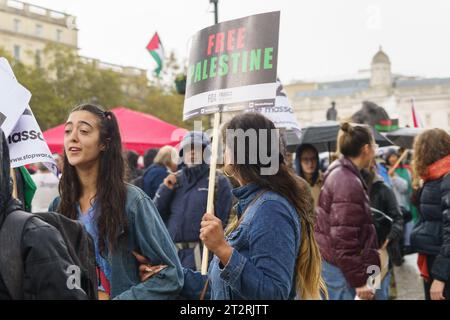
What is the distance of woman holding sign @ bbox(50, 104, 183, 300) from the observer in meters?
3.10

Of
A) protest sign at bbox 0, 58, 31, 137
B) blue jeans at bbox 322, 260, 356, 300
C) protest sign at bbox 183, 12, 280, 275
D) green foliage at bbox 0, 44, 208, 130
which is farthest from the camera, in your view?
green foliage at bbox 0, 44, 208, 130

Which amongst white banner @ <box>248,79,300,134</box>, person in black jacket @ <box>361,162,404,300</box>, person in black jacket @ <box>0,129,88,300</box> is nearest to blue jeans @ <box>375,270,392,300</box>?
person in black jacket @ <box>361,162,404,300</box>

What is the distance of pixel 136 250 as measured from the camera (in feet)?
10.4

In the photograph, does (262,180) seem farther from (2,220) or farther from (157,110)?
(157,110)

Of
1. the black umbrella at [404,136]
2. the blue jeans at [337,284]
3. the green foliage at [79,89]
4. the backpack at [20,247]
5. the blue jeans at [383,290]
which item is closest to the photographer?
the backpack at [20,247]

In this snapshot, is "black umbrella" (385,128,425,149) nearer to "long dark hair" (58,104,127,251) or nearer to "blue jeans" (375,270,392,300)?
"blue jeans" (375,270,392,300)

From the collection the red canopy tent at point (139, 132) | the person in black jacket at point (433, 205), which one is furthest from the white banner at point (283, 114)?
the red canopy tent at point (139, 132)

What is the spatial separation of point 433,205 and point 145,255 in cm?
262

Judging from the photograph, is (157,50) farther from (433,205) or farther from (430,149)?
(433,205)

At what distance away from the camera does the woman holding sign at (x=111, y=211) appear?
3096 millimetres

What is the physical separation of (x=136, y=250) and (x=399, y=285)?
23.3ft

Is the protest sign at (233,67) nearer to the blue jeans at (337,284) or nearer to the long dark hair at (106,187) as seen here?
the long dark hair at (106,187)

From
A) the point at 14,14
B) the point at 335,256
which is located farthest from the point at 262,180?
the point at 14,14

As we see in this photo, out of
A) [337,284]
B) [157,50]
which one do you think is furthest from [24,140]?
[157,50]
